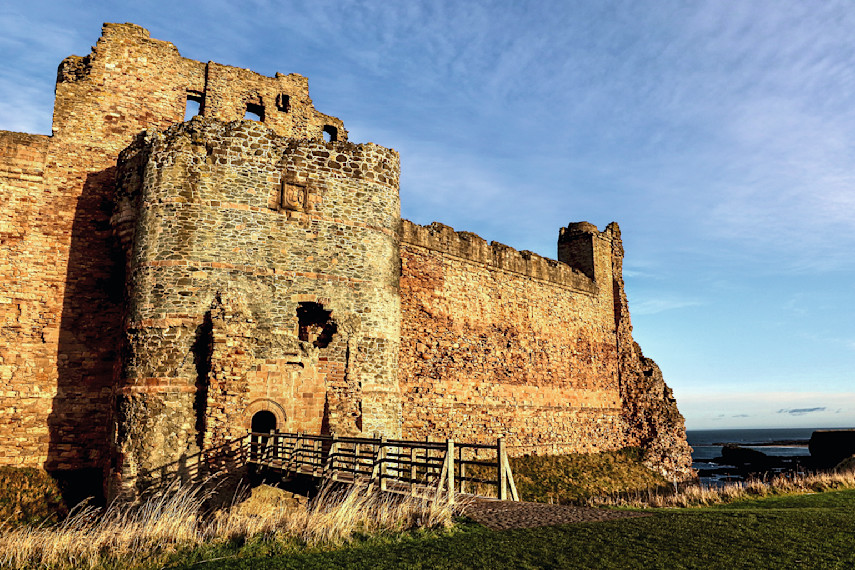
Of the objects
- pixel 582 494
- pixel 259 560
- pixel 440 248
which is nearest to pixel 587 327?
pixel 582 494

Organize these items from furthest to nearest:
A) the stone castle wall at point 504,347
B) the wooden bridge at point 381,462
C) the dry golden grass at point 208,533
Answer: the stone castle wall at point 504,347 < the wooden bridge at point 381,462 < the dry golden grass at point 208,533

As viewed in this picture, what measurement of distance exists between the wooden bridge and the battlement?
761 cm

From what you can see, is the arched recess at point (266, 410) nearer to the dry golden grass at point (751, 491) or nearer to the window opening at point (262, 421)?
the window opening at point (262, 421)

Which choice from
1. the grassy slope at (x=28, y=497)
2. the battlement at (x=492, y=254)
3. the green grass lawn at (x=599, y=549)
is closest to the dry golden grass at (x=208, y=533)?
the green grass lawn at (x=599, y=549)

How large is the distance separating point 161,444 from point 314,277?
5191 millimetres

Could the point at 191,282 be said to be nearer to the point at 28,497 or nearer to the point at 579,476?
the point at 28,497

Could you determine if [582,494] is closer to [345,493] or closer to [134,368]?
[345,493]

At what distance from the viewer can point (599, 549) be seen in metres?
7.76

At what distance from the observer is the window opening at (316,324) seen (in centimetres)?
1602

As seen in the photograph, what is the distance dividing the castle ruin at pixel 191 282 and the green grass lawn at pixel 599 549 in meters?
6.96

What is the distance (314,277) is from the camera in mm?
16016

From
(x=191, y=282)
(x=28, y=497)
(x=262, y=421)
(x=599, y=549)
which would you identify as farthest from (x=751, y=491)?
(x=28, y=497)

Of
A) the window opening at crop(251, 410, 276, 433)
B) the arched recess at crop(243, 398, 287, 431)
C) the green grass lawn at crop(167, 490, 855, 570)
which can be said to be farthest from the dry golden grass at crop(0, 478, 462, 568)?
the window opening at crop(251, 410, 276, 433)

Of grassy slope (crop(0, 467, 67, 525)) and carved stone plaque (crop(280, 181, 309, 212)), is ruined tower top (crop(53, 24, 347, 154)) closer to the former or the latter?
carved stone plaque (crop(280, 181, 309, 212))
